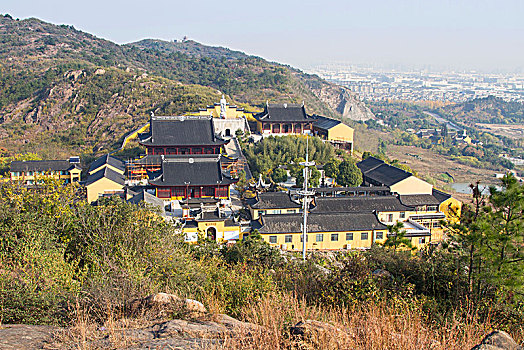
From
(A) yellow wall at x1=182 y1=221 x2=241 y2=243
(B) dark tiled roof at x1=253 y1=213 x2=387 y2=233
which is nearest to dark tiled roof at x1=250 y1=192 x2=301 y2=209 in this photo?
(B) dark tiled roof at x1=253 y1=213 x2=387 y2=233

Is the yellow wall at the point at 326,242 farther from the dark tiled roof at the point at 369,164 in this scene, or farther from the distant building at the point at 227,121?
the distant building at the point at 227,121

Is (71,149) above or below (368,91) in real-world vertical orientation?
below

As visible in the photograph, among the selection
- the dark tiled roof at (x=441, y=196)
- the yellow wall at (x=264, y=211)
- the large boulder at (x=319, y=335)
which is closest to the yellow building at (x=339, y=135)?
the dark tiled roof at (x=441, y=196)

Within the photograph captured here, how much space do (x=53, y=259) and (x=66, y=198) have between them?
3.29 metres

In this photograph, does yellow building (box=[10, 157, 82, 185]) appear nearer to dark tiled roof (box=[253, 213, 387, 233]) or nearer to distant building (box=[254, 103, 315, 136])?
dark tiled roof (box=[253, 213, 387, 233])

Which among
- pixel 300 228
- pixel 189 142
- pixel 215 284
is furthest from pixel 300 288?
pixel 189 142

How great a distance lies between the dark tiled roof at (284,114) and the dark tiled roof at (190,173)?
10272 mm

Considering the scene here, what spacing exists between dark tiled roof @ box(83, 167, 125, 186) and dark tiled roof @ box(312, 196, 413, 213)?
8805 millimetres

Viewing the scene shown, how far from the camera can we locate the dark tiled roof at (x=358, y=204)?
58.7 ft

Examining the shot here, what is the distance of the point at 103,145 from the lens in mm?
30812

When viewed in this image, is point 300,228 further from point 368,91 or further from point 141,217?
point 368,91

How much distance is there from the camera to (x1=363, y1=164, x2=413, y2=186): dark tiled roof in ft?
67.7

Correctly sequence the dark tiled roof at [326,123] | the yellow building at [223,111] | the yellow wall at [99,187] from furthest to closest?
1. the dark tiled roof at [326,123]
2. the yellow building at [223,111]
3. the yellow wall at [99,187]

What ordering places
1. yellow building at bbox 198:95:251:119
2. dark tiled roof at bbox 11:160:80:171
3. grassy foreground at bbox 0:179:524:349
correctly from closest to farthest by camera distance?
grassy foreground at bbox 0:179:524:349
dark tiled roof at bbox 11:160:80:171
yellow building at bbox 198:95:251:119
